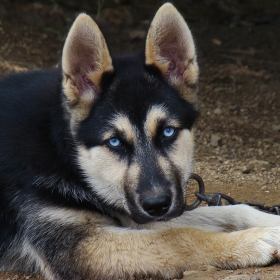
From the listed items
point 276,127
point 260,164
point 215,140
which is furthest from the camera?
point 276,127

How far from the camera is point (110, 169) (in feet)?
14.5

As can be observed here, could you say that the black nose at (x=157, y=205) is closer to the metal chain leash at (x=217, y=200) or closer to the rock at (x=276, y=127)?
the metal chain leash at (x=217, y=200)

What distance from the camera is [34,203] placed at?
453 centimetres

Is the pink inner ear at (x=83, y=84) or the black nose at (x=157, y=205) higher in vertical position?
the pink inner ear at (x=83, y=84)

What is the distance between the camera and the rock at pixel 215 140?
24.0ft

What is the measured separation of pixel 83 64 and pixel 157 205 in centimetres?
125

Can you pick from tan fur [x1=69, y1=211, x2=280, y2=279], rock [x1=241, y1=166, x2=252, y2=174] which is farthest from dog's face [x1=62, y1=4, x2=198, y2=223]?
rock [x1=241, y1=166, x2=252, y2=174]

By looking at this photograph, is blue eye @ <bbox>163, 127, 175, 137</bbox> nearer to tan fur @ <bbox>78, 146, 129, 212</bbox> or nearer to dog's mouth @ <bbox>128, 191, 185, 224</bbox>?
tan fur @ <bbox>78, 146, 129, 212</bbox>

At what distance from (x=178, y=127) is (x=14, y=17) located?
5.45 m

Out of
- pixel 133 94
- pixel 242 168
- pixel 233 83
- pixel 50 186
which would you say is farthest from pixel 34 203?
pixel 233 83

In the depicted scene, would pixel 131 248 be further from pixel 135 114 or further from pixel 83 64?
pixel 83 64

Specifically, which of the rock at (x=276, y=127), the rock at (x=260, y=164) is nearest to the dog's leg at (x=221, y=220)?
the rock at (x=260, y=164)

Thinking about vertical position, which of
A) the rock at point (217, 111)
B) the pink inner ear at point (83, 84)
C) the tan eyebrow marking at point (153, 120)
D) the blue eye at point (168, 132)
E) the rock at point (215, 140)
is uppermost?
the pink inner ear at point (83, 84)

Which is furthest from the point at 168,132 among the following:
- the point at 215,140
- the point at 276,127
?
the point at 276,127
